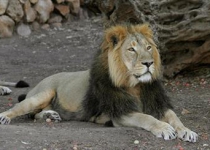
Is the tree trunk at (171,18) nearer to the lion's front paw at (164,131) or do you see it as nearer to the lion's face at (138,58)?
the lion's face at (138,58)

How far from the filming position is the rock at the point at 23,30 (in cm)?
1207

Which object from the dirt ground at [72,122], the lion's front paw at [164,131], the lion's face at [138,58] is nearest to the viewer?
the dirt ground at [72,122]

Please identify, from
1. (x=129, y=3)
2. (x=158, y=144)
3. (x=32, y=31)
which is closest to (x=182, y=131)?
(x=158, y=144)

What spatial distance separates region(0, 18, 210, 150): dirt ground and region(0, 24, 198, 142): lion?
11 cm

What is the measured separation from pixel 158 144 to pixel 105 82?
3.00 ft

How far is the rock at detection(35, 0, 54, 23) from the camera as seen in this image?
12.3m

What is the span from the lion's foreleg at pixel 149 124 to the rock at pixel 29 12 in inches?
267

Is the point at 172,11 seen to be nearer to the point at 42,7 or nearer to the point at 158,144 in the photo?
the point at 158,144

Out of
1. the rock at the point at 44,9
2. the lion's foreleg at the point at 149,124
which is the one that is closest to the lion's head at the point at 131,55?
the lion's foreleg at the point at 149,124

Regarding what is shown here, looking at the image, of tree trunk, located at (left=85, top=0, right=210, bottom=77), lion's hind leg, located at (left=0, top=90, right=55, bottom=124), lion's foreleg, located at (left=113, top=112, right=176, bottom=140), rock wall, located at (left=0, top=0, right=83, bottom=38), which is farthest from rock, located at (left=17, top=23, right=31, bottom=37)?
lion's foreleg, located at (left=113, top=112, right=176, bottom=140)

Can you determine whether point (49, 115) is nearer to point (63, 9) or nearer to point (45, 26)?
point (45, 26)

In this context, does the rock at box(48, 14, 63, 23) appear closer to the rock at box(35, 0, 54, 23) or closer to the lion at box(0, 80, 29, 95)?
the rock at box(35, 0, 54, 23)

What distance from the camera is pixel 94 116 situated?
5.88 meters

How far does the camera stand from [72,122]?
5.98m
